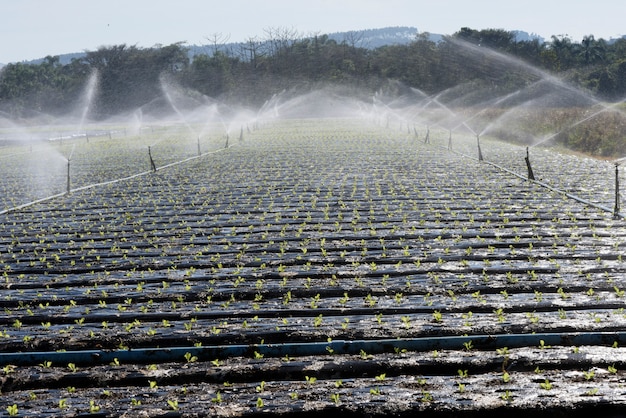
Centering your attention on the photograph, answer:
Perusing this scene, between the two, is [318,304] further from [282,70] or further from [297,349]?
[282,70]

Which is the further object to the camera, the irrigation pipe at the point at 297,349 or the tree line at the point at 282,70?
the tree line at the point at 282,70

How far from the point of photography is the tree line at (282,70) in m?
84.2

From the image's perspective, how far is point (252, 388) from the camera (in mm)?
5633

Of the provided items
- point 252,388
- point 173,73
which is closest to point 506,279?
point 252,388

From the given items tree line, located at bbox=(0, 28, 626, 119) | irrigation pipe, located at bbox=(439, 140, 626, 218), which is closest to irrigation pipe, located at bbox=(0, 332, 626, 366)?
irrigation pipe, located at bbox=(439, 140, 626, 218)

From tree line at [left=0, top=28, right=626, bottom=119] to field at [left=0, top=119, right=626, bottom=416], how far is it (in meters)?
65.5

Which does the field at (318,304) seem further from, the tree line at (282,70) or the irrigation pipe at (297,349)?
the tree line at (282,70)

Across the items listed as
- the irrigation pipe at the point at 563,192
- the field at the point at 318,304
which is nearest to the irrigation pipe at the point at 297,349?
the field at the point at 318,304

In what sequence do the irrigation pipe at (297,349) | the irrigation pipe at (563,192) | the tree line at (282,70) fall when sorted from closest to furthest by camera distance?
1. the irrigation pipe at (297,349)
2. the irrigation pipe at (563,192)
3. the tree line at (282,70)

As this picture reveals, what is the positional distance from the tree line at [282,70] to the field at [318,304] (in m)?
65.5

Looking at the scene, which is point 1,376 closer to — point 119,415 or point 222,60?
point 119,415

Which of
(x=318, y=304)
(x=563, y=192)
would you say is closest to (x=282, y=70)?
(x=563, y=192)

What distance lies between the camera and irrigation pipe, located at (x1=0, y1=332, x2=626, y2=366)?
20.6 ft

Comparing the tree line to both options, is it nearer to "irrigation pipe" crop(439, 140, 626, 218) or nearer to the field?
"irrigation pipe" crop(439, 140, 626, 218)
